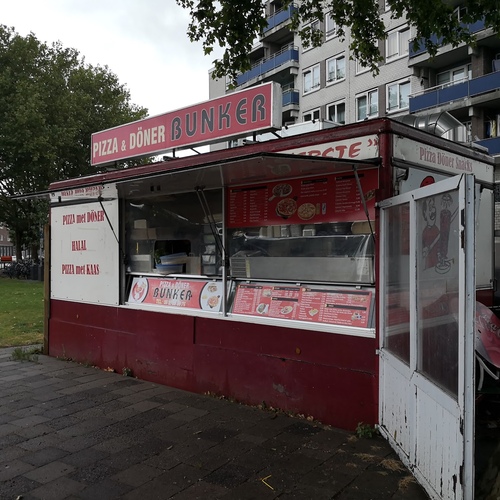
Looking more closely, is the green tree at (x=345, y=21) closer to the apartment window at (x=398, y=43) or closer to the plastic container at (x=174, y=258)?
the plastic container at (x=174, y=258)

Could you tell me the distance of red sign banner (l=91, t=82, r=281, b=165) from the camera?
17.1 feet

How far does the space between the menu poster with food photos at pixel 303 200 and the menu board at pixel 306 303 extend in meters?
0.68

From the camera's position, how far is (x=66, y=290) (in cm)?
754

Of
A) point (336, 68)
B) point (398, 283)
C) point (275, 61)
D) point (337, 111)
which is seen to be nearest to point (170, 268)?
point (398, 283)

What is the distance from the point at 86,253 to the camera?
285 inches

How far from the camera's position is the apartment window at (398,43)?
981 inches

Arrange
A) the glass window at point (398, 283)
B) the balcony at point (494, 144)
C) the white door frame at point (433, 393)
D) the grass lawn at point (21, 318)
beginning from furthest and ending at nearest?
the balcony at point (494, 144), the grass lawn at point (21, 318), the glass window at point (398, 283), the white door frame at point (433, 393)

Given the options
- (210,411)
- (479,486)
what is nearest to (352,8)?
(210,411)

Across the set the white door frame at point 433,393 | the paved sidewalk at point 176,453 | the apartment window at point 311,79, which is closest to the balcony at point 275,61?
the apartment window at point 311,79

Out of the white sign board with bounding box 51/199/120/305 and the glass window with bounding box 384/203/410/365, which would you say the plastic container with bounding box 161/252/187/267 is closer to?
the white sign board with bounding box 51/199/120/305

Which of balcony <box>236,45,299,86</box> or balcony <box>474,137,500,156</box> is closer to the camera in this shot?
balcony <box>474,137,500,156</box>

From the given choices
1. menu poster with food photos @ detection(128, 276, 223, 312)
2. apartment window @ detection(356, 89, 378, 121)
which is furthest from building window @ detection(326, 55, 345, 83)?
menu poster with food photos @ detection(128, 276, 223, 312)

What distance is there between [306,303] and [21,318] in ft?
31.5

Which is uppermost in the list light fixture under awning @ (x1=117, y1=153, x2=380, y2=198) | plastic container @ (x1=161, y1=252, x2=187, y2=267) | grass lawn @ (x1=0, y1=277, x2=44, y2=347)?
light fixture under awning @ (x1=117, y1=153, x2=380, y2=198)
